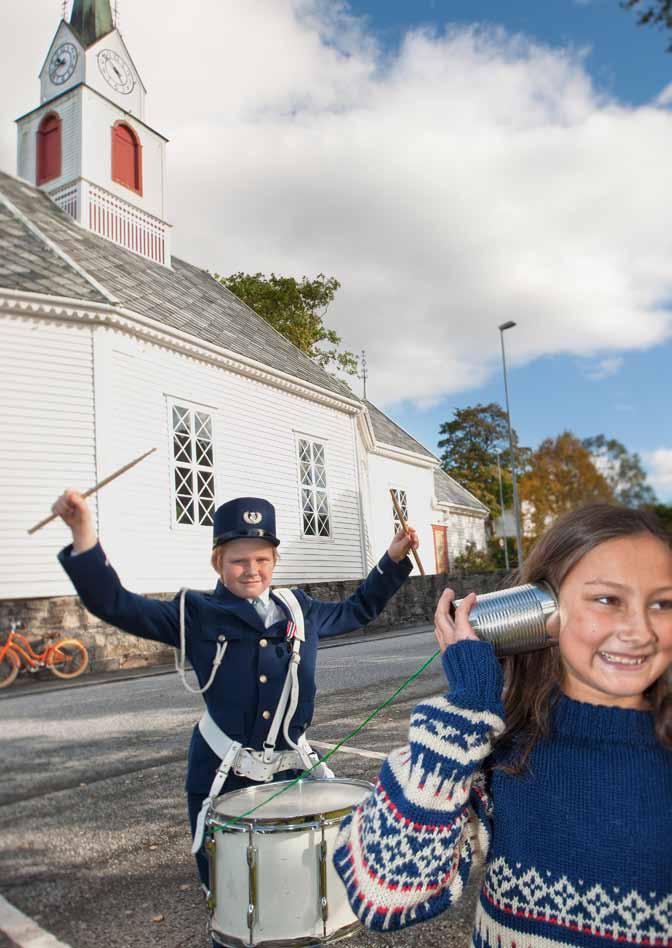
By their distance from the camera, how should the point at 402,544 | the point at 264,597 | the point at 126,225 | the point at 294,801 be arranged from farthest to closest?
the point at 126,225, the point at 402,544, the point at 264,597, the point at 294,801

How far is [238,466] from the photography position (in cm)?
1592

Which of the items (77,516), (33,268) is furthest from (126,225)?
(77,516)

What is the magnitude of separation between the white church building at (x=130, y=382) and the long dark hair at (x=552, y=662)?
38.2ft

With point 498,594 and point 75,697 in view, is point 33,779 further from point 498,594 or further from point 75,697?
point 498,594

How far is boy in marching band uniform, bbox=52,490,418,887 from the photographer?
2.59 metres

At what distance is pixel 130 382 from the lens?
45.1 feet

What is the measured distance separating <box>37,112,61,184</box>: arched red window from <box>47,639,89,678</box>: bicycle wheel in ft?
37.7

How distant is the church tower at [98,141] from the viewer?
17266 mm

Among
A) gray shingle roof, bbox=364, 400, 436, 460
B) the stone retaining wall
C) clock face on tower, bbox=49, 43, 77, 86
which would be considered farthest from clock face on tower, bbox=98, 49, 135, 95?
the stone retaining wall

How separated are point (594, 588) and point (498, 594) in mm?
185

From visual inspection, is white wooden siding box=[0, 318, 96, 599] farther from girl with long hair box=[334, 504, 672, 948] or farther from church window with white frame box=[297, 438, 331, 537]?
girl with long hair box=[334, 504, 672, 948]

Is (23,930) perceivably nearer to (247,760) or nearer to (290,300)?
Answer: (247,760)

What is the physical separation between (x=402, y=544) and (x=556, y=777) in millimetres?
1694

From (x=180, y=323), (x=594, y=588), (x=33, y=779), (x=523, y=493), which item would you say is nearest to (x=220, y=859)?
(x=594, y=588)
